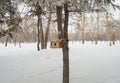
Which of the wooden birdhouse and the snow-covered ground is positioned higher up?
the wooden birdhouse

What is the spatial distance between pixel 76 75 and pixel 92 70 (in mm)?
1125

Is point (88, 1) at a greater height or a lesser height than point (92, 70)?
greater

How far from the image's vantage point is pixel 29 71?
478 inches

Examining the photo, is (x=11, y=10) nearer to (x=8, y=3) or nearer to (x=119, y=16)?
(x=8, y=3)

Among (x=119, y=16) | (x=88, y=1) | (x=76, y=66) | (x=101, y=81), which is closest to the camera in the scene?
(x=88, y=1)

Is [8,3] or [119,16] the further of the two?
[119,16]

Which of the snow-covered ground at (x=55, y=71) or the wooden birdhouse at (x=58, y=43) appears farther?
the snow-covered ground at (x=55, y=71)

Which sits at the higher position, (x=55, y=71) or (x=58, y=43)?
(x=58, y=43)

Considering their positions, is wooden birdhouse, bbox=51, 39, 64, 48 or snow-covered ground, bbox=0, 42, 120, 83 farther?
snow-covered ground, bbox=0, 42, 120, 83

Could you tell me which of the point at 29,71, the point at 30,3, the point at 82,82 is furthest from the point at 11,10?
the point at 82,82

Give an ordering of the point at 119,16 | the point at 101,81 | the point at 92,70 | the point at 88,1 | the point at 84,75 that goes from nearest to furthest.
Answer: the point at 88,1
the point at 101,81
the point at 84,75
the point at 92,70
the point at 119,16

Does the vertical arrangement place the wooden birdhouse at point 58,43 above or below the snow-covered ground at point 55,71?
above

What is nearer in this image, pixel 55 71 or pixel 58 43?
pixel 58 43

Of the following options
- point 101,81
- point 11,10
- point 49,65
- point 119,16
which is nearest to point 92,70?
point 101,81
